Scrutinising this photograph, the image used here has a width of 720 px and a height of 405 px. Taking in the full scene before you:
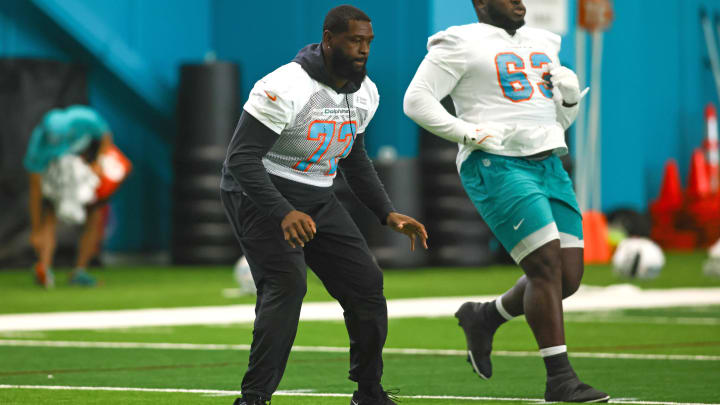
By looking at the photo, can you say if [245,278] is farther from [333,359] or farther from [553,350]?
[553,350]

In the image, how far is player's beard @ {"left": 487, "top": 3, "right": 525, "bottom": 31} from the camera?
6520 millimetres

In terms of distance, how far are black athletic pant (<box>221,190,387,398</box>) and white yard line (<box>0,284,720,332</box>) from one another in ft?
15.5

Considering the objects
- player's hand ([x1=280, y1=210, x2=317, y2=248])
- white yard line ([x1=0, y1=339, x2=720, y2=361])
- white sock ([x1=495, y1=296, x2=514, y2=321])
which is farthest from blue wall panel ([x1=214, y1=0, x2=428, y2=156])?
player's hand ([x1=280, y1=210, x2=317, y2=248])

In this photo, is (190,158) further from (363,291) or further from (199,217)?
(363,291)

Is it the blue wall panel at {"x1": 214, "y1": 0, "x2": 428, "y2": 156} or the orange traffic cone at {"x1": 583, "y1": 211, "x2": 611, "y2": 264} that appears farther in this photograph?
the blue wall panel at {"x1": 214, "y1": 0, "x2": 428, "y2": 156}

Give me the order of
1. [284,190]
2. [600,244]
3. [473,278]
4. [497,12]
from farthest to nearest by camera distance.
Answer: [600,244]
[473,278]
[497,12]
[284,190]

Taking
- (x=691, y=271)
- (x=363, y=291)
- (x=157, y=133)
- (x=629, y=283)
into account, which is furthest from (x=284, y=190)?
(x=157, y=133)

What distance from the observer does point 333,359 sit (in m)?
7.80

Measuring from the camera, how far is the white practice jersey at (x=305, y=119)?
17.2 feet

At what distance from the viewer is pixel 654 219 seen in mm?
24375

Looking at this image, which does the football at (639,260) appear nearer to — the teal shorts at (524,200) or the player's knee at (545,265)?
the teal shorts at (524,200)

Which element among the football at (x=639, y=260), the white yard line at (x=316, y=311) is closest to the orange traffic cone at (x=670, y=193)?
the football at (x=639, y=260)

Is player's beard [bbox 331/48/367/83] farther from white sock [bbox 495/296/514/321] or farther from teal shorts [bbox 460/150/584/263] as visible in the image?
white sock [bbox 495/296/514/321]

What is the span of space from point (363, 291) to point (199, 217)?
552 inches
